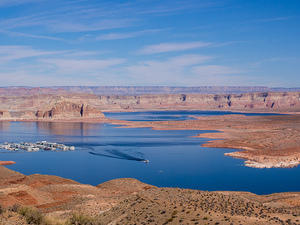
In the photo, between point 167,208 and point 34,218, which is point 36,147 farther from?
point 167,208

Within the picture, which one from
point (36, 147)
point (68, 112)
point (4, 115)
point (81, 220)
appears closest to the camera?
point (81, 220)

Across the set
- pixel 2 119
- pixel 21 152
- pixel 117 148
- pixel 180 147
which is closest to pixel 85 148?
pixel 117 148

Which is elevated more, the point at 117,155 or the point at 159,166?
the point at 117,155

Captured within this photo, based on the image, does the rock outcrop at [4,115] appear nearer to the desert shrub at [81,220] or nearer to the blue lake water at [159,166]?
the blue lake water at [159,166]

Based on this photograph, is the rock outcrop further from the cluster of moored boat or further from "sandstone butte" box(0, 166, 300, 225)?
"sandstone butte" box(0, 166, 300, 225)

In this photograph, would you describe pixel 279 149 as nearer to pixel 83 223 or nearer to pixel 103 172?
pixel 103 172

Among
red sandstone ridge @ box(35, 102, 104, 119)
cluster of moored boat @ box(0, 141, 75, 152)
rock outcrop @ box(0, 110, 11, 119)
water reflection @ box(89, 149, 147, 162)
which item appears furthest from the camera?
red sandstone ridge @ box(35, 102, 104, 119)

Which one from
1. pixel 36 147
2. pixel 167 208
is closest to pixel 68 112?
pixel 36 147

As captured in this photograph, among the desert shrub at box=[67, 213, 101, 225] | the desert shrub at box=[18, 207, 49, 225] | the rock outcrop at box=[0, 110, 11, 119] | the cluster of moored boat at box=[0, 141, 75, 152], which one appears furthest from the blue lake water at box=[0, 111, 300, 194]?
the rock outcrop at box=[0, 110, 11, 119]

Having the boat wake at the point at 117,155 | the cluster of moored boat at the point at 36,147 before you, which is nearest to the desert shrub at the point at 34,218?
the boat wake at the point at 117,155
